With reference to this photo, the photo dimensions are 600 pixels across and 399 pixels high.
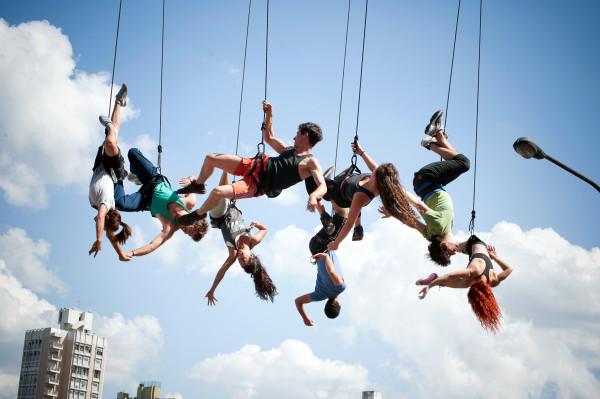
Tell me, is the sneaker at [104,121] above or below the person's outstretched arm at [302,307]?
above

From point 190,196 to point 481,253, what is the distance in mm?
4353

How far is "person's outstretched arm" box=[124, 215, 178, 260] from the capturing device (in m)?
10.3

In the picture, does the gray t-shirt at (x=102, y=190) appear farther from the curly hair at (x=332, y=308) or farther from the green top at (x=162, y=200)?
the curly hair at (x=332, y=308)

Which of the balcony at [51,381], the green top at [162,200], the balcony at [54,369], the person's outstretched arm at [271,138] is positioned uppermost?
the balcony at [54,369]

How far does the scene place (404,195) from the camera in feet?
31.7

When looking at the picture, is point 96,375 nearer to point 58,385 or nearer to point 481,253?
point 58,385

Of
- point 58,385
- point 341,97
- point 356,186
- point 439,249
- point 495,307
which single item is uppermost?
point 58,385

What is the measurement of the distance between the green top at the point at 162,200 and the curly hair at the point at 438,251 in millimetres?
3562

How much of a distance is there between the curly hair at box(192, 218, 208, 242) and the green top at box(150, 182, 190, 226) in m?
0.31

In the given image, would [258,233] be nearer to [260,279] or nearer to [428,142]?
[260,279]

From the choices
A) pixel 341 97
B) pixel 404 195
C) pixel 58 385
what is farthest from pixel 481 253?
pixel 58 385

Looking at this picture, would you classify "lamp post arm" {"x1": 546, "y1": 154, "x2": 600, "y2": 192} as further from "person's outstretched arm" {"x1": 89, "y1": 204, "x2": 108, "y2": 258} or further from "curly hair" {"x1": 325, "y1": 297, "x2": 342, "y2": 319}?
"person's outstretched arm" {"x1": 89, "y1": 204, "x2": 108, "y2": 258}

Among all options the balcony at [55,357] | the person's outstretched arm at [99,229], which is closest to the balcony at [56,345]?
the balcony at [55,357]

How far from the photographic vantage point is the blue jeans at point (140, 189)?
34.8 ft
